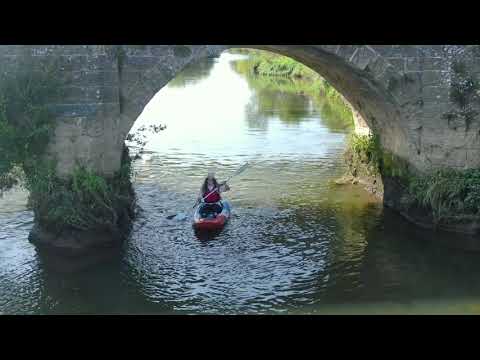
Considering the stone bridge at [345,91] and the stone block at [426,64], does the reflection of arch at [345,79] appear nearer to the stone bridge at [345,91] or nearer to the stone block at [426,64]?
the stone bridge at [345,91]

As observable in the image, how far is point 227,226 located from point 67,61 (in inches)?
200

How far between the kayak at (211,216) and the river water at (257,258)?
0.94ft

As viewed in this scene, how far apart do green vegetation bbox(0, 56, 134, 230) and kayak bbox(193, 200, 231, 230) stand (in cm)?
205

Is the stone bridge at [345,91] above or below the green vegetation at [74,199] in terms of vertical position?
above

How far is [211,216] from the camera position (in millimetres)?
14109

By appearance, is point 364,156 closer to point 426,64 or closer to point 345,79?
point 345,79

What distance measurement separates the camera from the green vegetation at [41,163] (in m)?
11.9

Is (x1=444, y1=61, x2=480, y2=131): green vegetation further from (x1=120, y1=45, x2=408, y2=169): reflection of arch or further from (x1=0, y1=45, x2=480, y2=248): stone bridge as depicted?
(x1=120, y1=45, x2=408, y2=169): reflection of arch

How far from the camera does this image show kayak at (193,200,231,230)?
13945 millimetres

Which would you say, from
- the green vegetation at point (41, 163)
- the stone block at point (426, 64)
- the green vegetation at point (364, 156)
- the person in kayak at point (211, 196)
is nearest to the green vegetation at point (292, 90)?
the green vegetation at point (364, 156)

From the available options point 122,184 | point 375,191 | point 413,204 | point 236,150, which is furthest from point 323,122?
point 122,184

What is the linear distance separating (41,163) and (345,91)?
7.97 m

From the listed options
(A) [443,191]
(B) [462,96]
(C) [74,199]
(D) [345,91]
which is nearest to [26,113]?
(C) [74,199]

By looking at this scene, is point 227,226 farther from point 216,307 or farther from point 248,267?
point 216,307
